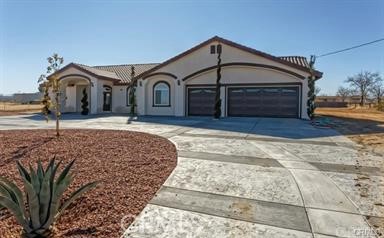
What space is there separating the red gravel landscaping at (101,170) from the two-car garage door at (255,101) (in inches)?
491

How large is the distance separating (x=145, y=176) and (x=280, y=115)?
1652 centimetres

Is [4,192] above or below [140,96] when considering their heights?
below

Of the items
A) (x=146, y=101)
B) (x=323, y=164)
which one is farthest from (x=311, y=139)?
(x=146, y=101)

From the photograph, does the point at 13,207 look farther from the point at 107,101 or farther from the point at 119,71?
the point at 119,71

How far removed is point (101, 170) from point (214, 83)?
1655cm

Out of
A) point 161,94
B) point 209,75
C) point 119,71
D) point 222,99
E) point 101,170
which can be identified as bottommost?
point 101,170

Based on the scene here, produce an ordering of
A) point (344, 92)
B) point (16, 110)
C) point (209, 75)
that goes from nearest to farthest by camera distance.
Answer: point (209, 75) → point (16, 110) → point (344, 92)

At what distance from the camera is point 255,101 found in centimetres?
2070

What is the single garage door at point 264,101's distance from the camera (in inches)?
782

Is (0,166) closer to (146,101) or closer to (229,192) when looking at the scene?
(229,192)

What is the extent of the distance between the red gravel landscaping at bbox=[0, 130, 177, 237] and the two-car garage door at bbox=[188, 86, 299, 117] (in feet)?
40.9

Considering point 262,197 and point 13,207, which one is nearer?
point 13,207

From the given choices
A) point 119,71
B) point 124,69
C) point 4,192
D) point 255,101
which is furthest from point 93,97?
point 4,192

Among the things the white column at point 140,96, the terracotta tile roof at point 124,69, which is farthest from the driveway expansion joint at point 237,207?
the terracotta tile roof at point 124,69
